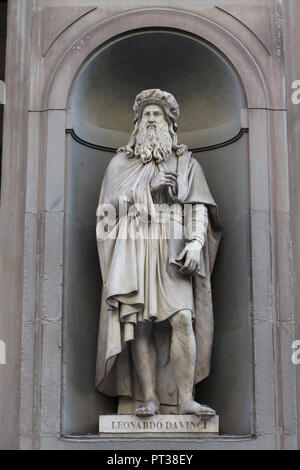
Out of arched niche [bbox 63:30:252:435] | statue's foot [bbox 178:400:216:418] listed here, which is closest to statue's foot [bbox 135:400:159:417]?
statue's foot [bbox 178:400:216:418]

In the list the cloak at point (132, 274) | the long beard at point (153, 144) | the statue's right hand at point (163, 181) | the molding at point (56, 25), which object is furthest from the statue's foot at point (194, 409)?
the molding at point (56, 25)

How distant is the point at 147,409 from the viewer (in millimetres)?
11570

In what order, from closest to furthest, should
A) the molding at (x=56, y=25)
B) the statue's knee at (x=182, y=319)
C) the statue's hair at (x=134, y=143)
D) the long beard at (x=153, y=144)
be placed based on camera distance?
the statue's knee at (x=182, y=319) → the long beard at (x=153, y=144) → the statue's hair at (x=134, y=143) → the molding at (x=56, y=25)

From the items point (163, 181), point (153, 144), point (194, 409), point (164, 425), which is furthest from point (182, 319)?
point (153, 144)

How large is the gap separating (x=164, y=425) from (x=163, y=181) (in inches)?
88.1

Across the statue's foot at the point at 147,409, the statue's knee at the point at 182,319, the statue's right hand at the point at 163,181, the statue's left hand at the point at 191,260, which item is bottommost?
the statue's foot at the point at 147,409

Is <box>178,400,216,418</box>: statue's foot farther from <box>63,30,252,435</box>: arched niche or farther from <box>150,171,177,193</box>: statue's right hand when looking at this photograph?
<box>150,171,177,193</box>: statue's right hand

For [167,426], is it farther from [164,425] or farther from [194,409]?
[194,409]

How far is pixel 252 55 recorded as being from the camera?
Result: 12.9 m

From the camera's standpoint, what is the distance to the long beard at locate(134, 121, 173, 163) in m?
12.4

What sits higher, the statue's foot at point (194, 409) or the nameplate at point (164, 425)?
the statue's foot at point (194, 409)

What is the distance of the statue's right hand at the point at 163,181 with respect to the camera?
479 inches

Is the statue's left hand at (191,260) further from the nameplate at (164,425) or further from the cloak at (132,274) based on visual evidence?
the nameplate at (164,425)

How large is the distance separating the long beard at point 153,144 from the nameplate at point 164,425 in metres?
2.47
